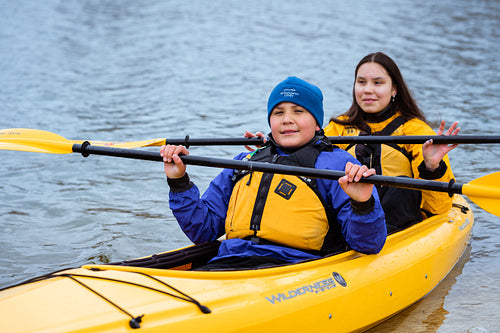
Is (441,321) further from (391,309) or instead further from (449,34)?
(449,34)

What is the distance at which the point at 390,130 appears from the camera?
3.88m

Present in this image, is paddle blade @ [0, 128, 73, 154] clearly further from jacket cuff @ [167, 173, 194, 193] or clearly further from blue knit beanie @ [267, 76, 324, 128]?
blue knit beanie @ [267, 76, 324, 128]

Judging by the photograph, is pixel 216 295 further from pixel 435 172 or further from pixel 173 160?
pixel 435 172

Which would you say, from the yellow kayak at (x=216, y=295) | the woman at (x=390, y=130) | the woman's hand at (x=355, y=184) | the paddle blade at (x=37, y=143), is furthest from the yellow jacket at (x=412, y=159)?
the paddle blade at (x=37, y=143)

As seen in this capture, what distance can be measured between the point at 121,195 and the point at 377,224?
356 cm

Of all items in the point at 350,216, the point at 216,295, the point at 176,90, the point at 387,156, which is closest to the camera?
the point at 216,295

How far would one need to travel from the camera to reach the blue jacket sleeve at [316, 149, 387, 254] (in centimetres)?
274

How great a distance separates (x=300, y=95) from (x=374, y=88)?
44.2 inches

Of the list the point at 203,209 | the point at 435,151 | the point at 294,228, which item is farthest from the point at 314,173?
the point at 435,151

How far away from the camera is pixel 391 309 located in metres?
3.19

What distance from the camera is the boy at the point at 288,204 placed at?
2.86m

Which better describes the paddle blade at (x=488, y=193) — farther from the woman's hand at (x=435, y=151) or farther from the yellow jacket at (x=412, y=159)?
the yellow jacket at (x=412, y=159)

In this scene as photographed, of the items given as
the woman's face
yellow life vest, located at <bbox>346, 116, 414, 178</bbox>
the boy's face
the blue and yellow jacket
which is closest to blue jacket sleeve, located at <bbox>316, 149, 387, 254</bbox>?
the blue and yellow jacket

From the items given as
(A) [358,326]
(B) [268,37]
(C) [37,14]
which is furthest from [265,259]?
(C) [37,14]
